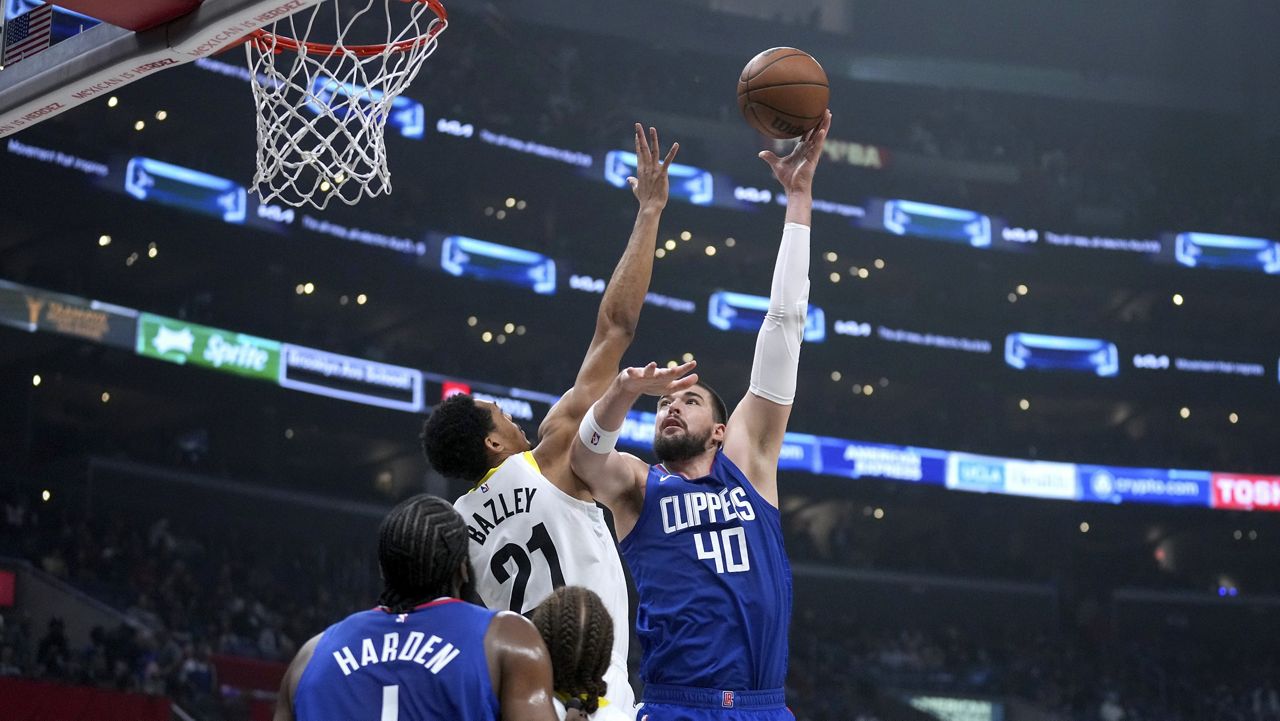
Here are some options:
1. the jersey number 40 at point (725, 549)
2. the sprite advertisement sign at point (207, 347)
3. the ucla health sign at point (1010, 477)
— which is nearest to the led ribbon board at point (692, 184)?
the ucla health sign at point (1010, 477)

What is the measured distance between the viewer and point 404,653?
267cm

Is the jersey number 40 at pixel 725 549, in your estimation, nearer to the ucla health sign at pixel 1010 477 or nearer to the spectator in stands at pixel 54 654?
the spectator in stands at pixel 54 654

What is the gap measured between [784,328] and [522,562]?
1.17 metres

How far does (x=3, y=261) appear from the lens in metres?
22.1

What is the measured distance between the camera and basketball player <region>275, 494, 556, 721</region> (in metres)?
2.62

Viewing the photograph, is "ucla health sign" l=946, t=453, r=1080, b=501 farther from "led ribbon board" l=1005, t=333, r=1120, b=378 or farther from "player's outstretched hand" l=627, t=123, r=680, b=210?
"player's outstretched hand" l=627, t=123, r=680, b=210

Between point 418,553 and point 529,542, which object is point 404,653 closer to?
point 418,553

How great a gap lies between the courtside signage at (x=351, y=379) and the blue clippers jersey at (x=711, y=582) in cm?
2010

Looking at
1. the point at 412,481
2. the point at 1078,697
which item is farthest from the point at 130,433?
the point at 1078,697

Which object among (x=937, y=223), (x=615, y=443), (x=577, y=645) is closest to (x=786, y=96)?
(x=615, y=443)

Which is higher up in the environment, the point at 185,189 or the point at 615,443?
the point at 185,189

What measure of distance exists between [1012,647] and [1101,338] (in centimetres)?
819

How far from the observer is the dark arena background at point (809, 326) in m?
21.9

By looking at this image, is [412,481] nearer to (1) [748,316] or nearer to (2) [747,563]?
(1) [748,316]
